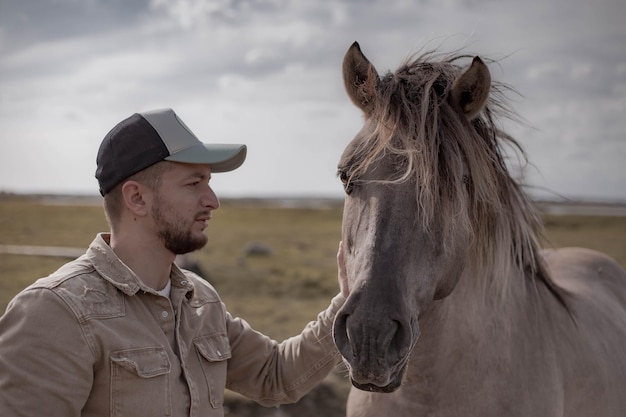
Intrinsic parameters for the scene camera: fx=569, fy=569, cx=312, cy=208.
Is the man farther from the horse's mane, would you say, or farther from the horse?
the horse's mane

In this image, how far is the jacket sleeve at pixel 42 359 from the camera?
1765 mm

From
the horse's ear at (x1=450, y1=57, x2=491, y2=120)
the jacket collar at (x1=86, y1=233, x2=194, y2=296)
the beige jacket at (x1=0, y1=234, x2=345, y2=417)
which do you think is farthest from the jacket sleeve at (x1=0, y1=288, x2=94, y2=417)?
the horse's ear at (x1=450, y1=57, x2=491, y2=120)

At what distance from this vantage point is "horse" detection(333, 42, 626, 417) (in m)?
Result: 1.94

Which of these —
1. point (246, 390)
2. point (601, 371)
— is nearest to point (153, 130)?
point (246, 390)

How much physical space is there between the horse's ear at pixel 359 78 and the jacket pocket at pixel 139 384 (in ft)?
4.39

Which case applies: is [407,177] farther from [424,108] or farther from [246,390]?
[246,390]

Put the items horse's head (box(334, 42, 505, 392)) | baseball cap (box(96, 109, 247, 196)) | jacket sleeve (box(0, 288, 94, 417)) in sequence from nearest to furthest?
1. jacket sleeve (box(0, 288, 94, 417))
2. horse's head (box(334, 42, 505, 392))
3. baseball cap (box(96, 109, 247, 196))

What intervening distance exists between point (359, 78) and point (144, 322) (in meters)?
1.38

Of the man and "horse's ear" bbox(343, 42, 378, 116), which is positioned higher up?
"horse's ear" bbox(343, 42, 378, 116)

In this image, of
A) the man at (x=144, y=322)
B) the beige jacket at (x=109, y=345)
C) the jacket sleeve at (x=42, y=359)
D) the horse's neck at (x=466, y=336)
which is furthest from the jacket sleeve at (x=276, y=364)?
the jacket sleeve at (x=42, y=359)

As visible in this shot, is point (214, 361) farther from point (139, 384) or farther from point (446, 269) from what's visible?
point (446, 269)

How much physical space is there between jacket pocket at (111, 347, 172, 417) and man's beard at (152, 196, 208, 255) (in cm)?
42

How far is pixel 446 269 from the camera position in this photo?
2.16 meters

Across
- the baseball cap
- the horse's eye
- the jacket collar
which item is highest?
the baseball cap
